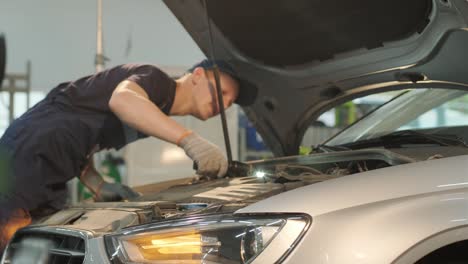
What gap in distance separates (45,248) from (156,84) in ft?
2.81

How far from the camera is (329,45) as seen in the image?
245 centimetres

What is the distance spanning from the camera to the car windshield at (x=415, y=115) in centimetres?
245

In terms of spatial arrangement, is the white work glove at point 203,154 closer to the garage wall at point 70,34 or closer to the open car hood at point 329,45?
the open car hood at point 329,45

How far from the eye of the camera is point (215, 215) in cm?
139

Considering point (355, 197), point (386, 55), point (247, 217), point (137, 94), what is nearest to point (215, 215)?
point (247, 217)

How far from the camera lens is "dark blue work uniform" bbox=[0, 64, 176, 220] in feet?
7.46

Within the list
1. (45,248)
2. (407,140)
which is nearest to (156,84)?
(45,248)

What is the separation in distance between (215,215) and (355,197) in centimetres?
34

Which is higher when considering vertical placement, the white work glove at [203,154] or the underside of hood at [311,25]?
the underside of hood at [311,25]

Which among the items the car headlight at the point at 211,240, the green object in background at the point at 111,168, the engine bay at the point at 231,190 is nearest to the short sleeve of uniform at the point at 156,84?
the engine bay at the point at 231,190

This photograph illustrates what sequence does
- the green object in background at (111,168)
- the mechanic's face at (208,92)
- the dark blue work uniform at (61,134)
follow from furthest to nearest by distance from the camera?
the green object in background at (111,168), the mechanic's face at (208,92), the dark blue work uniform at (61,134)

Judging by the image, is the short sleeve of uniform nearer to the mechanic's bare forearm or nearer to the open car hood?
the mechanic's bare forearm

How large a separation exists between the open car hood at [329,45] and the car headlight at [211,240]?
1003 millimetres

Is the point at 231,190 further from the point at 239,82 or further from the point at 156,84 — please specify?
the point at 239,82
